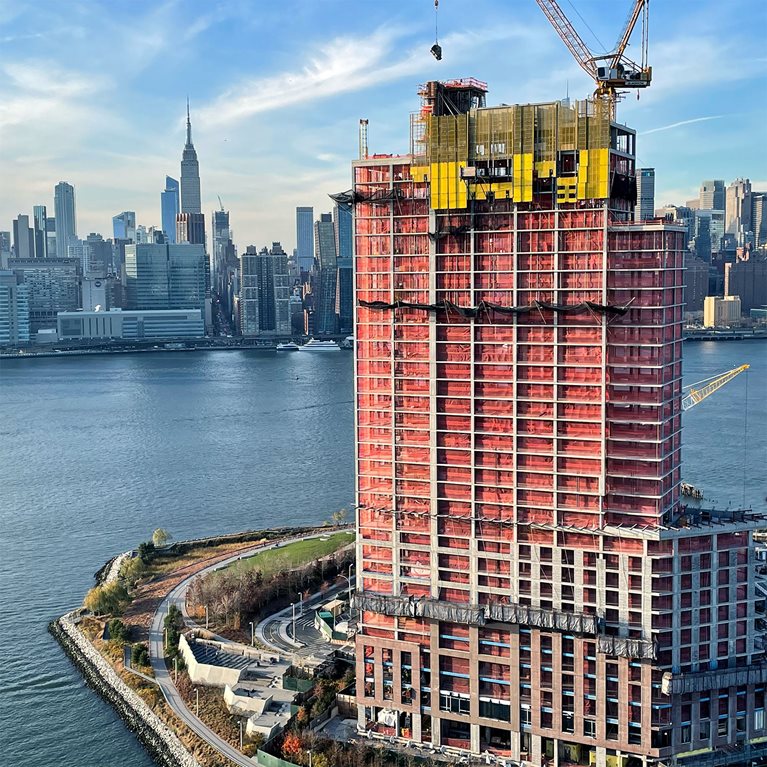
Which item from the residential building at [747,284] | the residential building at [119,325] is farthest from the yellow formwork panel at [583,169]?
the residential building at [747,284]

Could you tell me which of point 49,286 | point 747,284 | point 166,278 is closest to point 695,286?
point 747,284

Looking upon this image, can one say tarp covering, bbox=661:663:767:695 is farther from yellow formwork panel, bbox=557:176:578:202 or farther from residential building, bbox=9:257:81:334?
residential building, bbox=9:257:81:334

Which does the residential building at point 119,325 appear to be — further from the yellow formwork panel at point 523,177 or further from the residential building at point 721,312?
the yellow formwork panel at point 523,177

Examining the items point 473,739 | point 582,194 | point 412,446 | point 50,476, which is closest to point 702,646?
point 473,739

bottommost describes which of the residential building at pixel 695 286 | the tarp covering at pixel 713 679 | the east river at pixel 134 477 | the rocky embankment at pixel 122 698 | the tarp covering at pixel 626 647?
the rocky embankment at pixel 122 698

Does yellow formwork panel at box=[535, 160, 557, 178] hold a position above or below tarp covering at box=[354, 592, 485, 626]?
above

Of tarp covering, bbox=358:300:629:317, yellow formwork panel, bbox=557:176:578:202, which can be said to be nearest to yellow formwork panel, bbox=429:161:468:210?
yellow formwork panel, bbox=557:176:578:202
